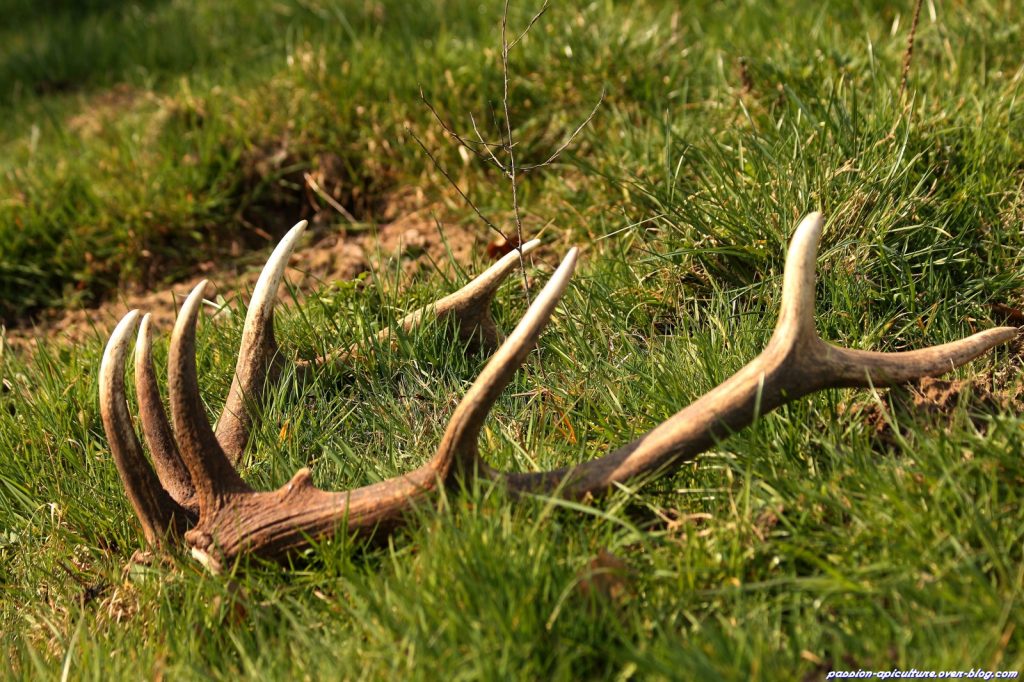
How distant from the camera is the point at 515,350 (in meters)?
2.23

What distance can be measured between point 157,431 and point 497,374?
0.88 m

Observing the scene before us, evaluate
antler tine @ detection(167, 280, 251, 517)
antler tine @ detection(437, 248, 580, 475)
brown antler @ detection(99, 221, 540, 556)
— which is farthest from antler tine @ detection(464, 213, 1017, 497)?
A: antler tine @ detection(167, 280, 251, 517)

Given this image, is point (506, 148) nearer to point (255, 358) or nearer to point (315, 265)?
point (255, 358)

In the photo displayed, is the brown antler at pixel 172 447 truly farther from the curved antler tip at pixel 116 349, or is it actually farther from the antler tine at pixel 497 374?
the antler tine at pixel 497 374

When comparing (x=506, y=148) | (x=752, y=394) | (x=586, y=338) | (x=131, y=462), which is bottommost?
A: (x=586, y=338)

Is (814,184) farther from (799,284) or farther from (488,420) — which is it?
(488,420)

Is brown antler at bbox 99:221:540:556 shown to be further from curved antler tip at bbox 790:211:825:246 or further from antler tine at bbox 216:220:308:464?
curved antler tip at bbox 790:211:825:246

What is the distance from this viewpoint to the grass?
6.84 feet

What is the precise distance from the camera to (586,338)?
3105 millimetres

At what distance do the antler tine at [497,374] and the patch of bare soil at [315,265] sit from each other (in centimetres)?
163

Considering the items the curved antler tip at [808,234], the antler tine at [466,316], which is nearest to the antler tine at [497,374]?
the curved antler tip at [808,234]

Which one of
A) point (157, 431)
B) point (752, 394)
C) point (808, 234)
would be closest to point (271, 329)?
point (157, 431)

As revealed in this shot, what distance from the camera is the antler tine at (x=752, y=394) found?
229 cm

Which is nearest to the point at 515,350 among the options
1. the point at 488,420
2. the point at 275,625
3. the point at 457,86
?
the point at 488,420
